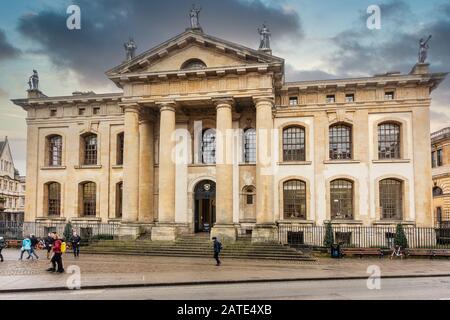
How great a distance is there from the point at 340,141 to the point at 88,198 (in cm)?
2136

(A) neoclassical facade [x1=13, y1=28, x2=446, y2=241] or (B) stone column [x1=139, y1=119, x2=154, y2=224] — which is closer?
(A) neoclassical facade [x1=13, y1=28, x2=446, y2=241]

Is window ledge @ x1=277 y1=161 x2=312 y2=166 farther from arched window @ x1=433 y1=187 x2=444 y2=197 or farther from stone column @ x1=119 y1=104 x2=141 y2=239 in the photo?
arched window @ x1=433 y1=187 x2=444 y2=197

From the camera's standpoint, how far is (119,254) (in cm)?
2589

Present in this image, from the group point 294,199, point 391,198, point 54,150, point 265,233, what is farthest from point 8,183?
point 391,198

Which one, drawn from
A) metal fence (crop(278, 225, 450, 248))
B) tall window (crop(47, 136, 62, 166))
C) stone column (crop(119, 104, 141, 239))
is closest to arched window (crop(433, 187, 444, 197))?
metal fence (crop(278, 225, 450, 248))

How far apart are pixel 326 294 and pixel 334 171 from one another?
59.2ft

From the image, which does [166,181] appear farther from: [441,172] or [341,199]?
[441,172]

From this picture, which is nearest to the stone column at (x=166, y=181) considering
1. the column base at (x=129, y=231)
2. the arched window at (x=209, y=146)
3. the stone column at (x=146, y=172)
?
the column base at (x=129, y=231)

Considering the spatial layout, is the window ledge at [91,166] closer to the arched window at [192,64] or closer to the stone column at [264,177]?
the arched window at [192,64]

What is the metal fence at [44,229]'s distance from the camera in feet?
110

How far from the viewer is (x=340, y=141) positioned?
3158 cm

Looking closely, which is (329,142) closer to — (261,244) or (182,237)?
(261,244)

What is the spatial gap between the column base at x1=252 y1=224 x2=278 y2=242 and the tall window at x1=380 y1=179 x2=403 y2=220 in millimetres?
9249

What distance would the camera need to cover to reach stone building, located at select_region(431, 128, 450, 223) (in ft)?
141
